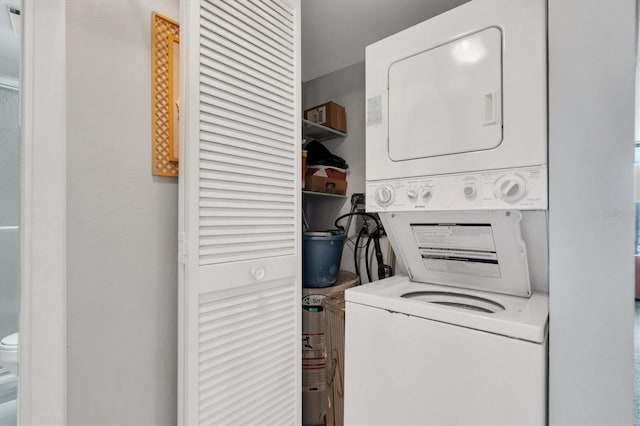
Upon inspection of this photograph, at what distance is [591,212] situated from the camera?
2.81 ft

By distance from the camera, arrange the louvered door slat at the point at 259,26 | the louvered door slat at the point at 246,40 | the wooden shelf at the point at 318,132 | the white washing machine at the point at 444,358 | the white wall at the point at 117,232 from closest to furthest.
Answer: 1. the white washing machine at the point at 444,358
2. the white wall at the point at 117,232
3. the louvered door slat at the point at 246,40
4. the louvered door slat at the point at 259,26
5. the wooden shelf at the point at 318,132

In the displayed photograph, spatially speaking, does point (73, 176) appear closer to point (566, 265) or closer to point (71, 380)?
point (71, 380)

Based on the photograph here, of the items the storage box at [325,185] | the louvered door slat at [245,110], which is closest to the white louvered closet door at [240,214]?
the louvered door slat at [245,110]

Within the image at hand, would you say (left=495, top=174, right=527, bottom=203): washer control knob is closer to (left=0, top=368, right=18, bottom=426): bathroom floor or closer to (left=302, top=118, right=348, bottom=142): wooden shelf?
(left=302, top=118, right=348, bottom=142): wooden shelf

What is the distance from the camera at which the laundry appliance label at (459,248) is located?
1438 mm

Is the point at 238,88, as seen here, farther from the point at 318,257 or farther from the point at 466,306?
the point at 466,306

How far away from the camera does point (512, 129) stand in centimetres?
122

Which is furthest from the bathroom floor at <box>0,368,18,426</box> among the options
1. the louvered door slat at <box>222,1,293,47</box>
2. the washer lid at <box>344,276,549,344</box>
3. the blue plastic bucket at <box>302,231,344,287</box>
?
the louvered door slat at <box>222,1,293,47</box>

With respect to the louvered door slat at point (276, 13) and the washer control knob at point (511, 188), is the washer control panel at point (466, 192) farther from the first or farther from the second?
the louvered door slat at point (276, 13)

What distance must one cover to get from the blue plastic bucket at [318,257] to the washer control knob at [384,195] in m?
0.68

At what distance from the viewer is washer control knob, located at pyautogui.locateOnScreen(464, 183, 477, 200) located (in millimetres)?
1317

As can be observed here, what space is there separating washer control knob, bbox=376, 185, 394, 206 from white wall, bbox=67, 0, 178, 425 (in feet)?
3.30

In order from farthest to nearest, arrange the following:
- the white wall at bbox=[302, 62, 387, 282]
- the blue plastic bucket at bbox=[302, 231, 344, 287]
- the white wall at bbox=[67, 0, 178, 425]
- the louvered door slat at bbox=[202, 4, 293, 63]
Result: the white wall at bbox=[302, 62, 387, 282], the blue plastic bucket at bbox=[302, 231, 344, 287], the louvered door slat at bbox=[202, 4, 293, 63], the white wall at bbox=[67, 0, 178, 425]

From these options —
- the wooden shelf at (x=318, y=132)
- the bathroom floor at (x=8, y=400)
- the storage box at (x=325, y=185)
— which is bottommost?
the bathroom floor at (x=8, y=400)
